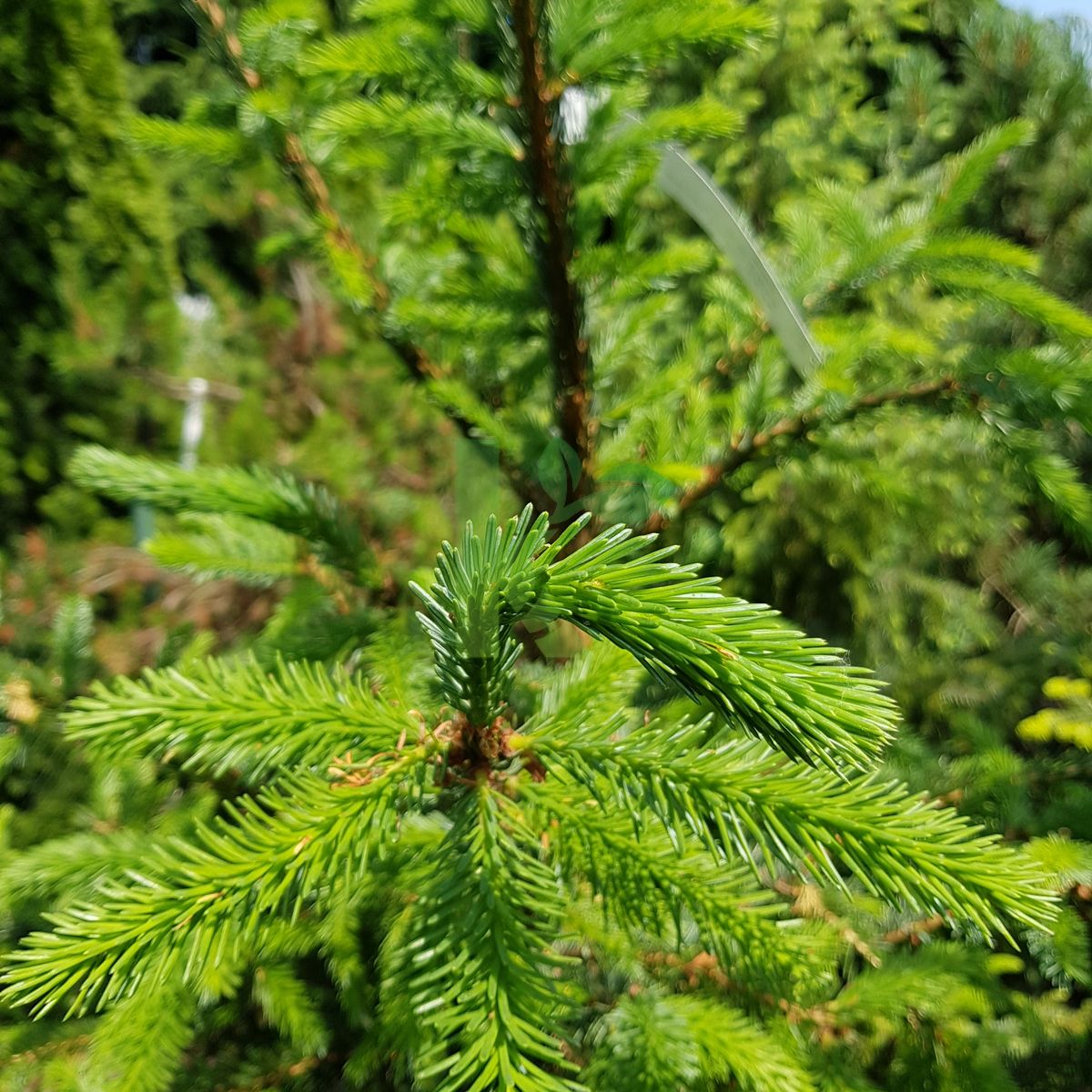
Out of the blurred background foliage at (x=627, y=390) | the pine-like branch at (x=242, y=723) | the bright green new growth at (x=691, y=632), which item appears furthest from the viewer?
the blurred background foliage at (x=627, y=390)

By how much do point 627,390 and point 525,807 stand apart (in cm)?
104

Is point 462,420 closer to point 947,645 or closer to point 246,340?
point 947,645

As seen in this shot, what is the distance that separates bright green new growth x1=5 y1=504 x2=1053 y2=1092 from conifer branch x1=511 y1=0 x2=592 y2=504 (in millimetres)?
274

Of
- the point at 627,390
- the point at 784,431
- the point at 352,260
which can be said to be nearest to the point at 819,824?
the point at 784,431

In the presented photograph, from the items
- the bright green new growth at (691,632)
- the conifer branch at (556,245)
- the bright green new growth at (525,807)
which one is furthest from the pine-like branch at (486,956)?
the conifer branch at (556,245)

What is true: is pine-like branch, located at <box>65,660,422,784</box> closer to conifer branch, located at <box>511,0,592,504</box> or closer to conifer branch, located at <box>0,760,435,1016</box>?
conifer branch, located at <box>0,760,435,1016</box>

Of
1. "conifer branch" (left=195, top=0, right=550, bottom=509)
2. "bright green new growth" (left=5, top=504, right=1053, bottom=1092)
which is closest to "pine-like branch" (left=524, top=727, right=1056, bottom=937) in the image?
"bright green new growth" (left=5, top=504, right=1053, bottom=1092)

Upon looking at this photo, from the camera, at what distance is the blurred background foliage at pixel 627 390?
637 mm

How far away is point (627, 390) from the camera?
4.45ft

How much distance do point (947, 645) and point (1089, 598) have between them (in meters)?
0.37

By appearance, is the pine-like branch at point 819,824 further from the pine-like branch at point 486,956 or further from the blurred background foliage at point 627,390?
the blurred background foliage at point 627,390

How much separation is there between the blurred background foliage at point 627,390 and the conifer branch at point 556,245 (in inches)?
1.0

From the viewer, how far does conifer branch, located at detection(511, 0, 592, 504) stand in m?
0.53

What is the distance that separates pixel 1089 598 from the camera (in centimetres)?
162
